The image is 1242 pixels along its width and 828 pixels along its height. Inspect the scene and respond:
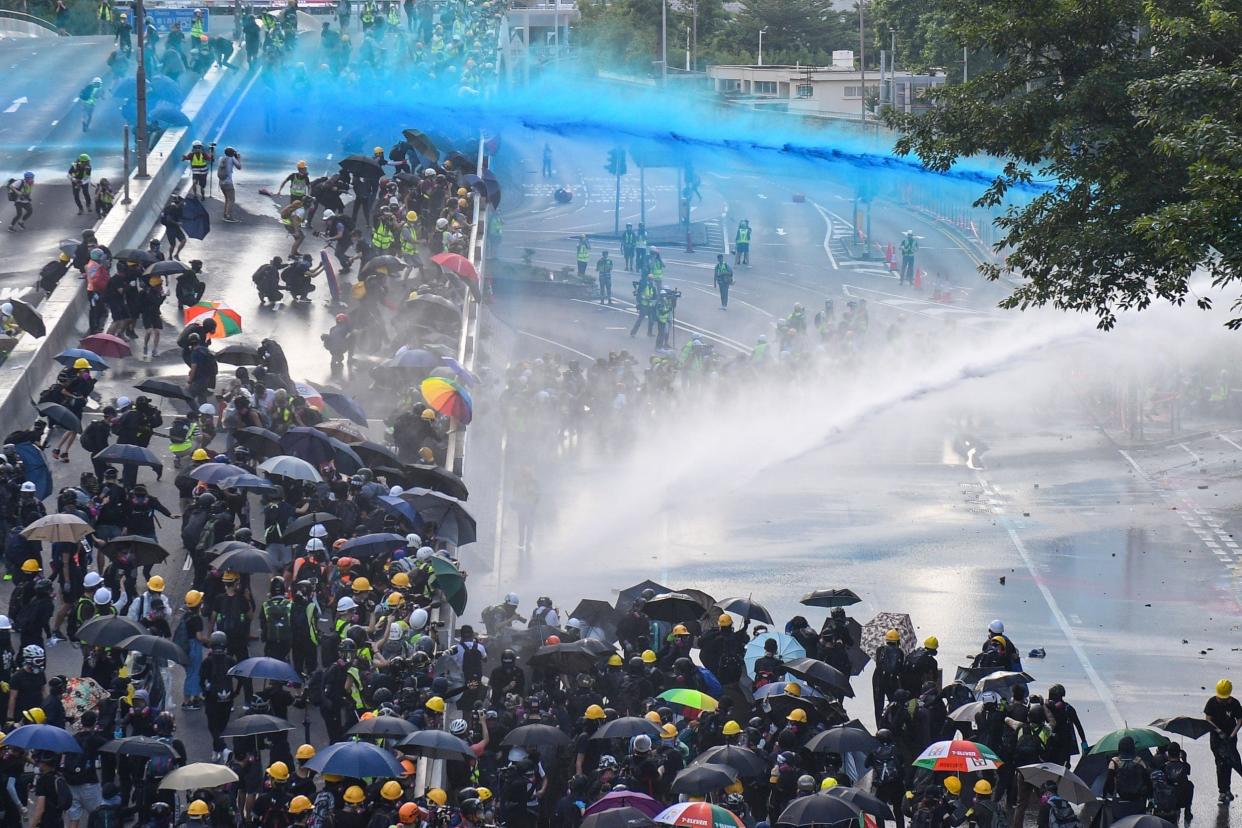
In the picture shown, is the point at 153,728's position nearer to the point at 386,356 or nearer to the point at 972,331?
the point at 386,356

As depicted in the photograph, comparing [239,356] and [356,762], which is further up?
[239,356]

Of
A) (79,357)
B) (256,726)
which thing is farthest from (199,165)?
(256,726)

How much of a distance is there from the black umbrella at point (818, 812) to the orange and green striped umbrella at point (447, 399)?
13.9 metres

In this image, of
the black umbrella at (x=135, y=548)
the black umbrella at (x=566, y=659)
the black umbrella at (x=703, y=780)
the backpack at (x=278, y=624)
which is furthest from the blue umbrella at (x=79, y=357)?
the black umbrella at (x=703, y=780)

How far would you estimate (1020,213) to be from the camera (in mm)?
29438

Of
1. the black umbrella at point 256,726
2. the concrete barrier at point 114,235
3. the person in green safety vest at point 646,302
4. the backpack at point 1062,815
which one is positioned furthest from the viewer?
the person in green safety vest at point 646,302

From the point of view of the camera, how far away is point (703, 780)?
1727cm

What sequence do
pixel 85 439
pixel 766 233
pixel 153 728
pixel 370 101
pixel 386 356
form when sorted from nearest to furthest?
pixel 153 728, pixel 85 439, pixel 386 356, pixel 370 101, pixel 766 233

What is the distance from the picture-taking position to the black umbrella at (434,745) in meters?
17.6

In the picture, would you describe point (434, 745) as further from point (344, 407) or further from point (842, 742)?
point (344, 407)

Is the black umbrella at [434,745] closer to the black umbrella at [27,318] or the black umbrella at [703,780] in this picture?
the black umbrella at [703,780]

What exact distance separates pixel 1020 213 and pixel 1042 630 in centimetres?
648

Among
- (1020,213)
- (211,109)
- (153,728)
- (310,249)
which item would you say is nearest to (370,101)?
(211,109)

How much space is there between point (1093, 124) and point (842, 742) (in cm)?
1239
